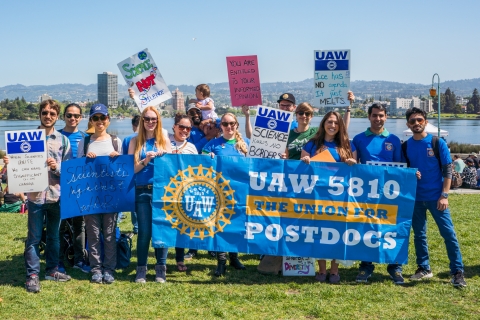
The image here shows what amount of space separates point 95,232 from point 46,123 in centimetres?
148

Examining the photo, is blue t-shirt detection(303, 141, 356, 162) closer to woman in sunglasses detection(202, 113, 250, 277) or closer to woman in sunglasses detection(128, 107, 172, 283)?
woman in sunglasses detection(202, 113, 250, 277)

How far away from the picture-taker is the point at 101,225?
273 inches

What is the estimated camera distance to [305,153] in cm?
688

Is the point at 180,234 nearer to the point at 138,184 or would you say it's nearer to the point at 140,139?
the point at 138,184

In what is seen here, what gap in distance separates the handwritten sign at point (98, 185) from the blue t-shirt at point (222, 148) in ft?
3.33

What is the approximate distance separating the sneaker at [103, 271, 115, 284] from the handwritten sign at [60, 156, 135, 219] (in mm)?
795

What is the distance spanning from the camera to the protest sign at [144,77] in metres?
8.44

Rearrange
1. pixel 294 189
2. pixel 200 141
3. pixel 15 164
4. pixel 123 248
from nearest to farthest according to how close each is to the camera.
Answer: pixel 15 164 < pixel 294 189 < pixel 123 248 < pixel 200 141

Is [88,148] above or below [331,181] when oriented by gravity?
above

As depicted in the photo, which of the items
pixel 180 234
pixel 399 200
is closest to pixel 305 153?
pixel 399 200

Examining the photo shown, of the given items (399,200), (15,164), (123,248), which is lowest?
(123,248)

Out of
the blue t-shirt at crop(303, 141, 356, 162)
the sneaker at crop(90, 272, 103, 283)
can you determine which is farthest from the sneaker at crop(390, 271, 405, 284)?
the sneaker at crop(90, 272, 103, 283)

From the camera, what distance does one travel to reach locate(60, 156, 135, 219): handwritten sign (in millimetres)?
6672

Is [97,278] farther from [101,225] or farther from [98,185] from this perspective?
[98,185]
